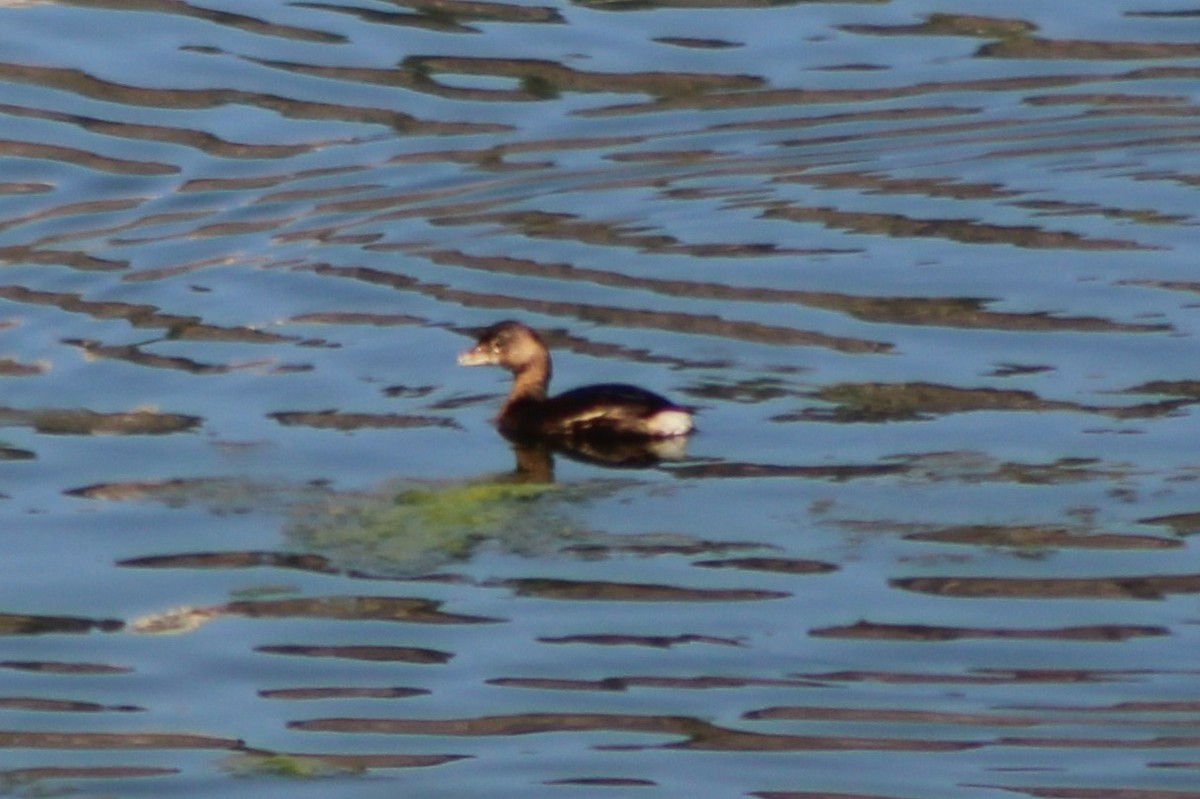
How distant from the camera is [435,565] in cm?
1009

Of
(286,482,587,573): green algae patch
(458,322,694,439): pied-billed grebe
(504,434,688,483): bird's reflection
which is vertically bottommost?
(286,482,587,573): green algae patch

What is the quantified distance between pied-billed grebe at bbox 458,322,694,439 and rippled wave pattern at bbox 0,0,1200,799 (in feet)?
0.44

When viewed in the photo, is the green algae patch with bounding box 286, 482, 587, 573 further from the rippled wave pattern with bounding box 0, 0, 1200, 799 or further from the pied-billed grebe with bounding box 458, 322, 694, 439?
the pied-billed grebe with bounding box 458, 322, 694, 439

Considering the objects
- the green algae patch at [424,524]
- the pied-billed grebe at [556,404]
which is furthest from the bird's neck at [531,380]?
the green algae patch at [424,524]

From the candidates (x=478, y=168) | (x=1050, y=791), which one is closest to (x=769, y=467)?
(x=1050, y=791)

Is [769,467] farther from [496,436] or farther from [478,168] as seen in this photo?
[478,168]

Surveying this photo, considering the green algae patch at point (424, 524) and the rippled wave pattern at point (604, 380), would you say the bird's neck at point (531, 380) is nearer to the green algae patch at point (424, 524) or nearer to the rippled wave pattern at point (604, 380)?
the rippled wave pattern at point (604, 380)

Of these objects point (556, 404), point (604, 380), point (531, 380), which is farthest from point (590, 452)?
point (604, 380)

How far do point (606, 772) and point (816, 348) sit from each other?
4.35 meters

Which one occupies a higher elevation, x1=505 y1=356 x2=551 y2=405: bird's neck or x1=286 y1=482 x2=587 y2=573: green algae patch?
x1=505 y1=356 x2=551 y2=405: bird's neck

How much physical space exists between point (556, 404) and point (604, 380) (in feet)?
2.31

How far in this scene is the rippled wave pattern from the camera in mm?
8664

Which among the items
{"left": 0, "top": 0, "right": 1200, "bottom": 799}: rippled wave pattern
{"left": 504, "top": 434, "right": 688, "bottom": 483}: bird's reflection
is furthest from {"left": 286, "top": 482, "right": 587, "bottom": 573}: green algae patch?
{"left": 504, "top": 434, "right": 688, "bottom": 483}: bird's reflection

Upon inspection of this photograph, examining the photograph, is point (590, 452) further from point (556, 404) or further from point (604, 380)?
point (604, 380)
